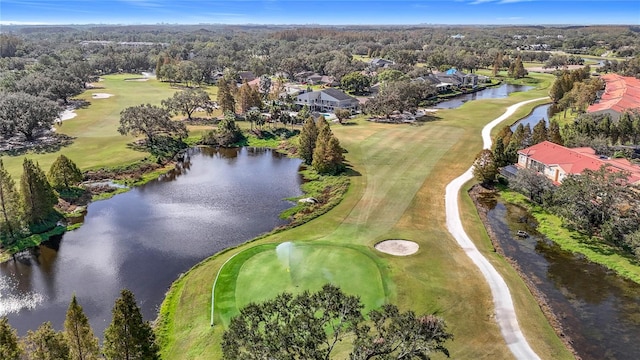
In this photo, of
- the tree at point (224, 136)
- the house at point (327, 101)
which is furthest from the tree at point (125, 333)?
the house at point (327, 101)

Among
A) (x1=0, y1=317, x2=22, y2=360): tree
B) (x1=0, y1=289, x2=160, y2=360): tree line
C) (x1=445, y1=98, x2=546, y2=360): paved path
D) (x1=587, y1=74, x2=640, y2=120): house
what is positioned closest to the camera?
(x1=0, y1=317, x2=22, y2=360): tree

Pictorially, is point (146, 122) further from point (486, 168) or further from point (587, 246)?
point (587, 246)

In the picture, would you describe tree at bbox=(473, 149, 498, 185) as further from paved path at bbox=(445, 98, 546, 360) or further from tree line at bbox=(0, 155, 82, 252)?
tree line at bbox=(0, 155, 82, 252)

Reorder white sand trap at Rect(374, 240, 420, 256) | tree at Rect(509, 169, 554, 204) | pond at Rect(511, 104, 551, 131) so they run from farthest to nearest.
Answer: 1. pond at Rect(511, 104, 551, 131)
2. tree at Rect(509, 169, 554, 204)
3. white sand trap at Rect(374, 240, 420, 256)

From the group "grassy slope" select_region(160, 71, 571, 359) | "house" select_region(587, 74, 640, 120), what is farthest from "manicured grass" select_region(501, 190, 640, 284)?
"house" select_region(587, 74, 640, 120)

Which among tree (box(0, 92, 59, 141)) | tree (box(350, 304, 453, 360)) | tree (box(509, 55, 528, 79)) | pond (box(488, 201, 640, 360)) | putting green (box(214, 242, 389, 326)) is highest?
tree (box(509, 55, 528, 79))

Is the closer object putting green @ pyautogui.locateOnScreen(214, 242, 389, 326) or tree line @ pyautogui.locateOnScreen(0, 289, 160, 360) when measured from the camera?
tree line @ pyautogui.locateOnScreen(0, 289, 160, 360)

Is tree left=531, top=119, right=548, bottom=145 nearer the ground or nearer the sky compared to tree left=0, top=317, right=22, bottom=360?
nearer the sky
